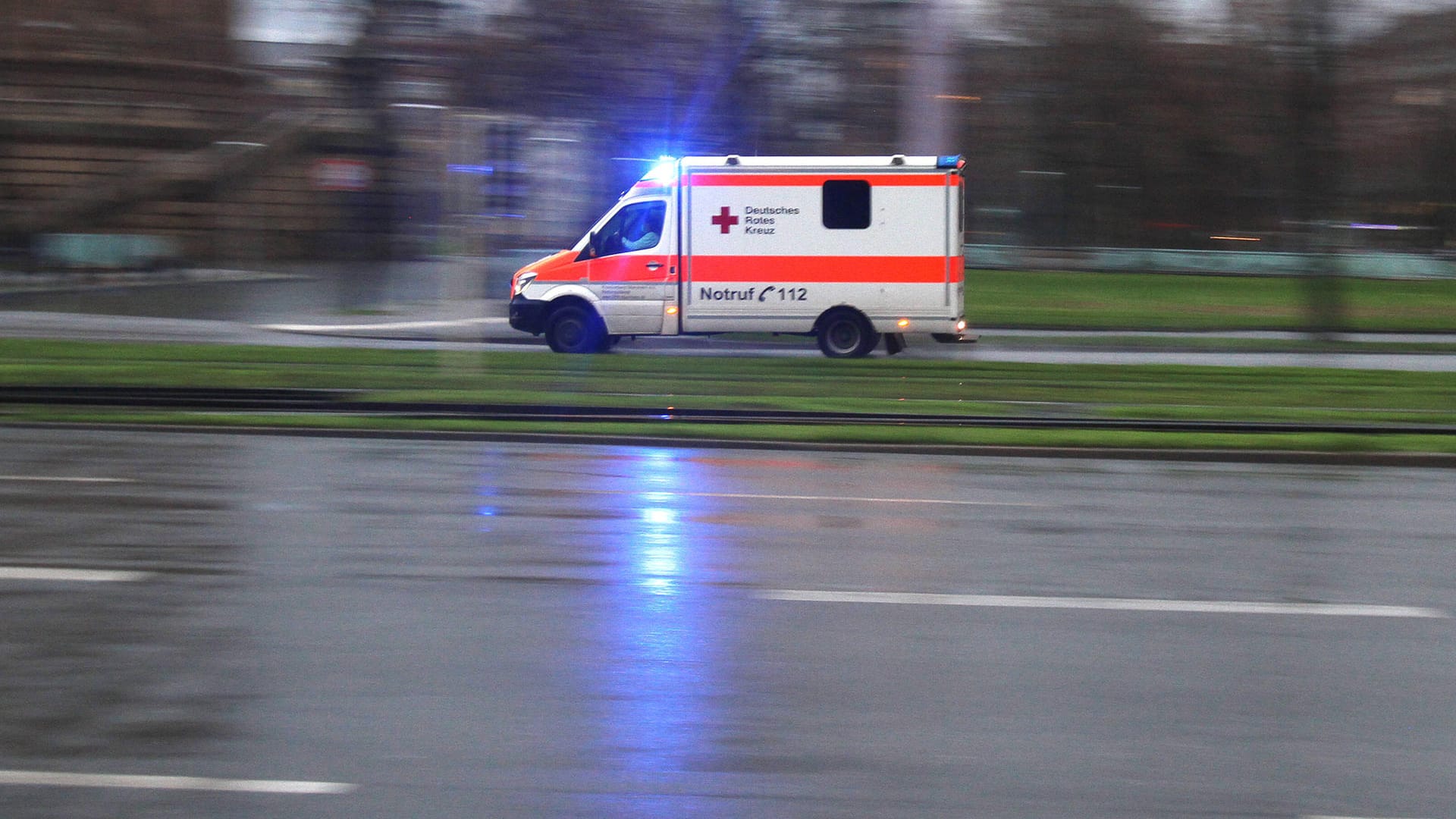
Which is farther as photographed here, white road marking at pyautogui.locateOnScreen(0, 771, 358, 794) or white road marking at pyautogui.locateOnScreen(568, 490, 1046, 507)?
white road marking at pyautogui.locateOnScreen(568, 490, 1046, 507)

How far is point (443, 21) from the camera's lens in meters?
36.7

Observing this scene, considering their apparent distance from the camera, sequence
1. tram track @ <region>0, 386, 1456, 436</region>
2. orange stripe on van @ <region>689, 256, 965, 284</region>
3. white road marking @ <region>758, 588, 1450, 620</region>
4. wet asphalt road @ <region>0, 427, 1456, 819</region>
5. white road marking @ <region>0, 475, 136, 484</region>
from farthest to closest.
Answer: orange stripe on van @ <region>689, 256, 965, 284</region>
tram track @ <region>0, 386, 1456, 436</region>
white road marking @ <region>0, 475, 136, 484</region>
white road marking @ <region>758, 588, 1450, 620</region>
wet asphalt road @ <region>0, 427, 1456, 819</region>

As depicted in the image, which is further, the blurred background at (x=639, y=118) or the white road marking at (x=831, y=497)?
the blurred background at (x=639, y=118)

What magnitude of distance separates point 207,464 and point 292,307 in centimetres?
1900

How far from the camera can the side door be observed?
2117cm

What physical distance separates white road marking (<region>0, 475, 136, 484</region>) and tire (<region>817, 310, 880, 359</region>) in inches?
483

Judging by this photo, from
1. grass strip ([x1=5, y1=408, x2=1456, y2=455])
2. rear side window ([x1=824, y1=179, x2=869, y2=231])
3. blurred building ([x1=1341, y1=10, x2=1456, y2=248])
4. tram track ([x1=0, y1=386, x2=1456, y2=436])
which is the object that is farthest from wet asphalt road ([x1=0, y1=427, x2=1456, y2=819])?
blurred building ([x1=1341, y1=10, x2=1456, y2=248])

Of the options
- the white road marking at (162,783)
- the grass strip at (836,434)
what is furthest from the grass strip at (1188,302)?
the white road marking at (162,783)

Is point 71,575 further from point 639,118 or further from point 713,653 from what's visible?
point 639,118

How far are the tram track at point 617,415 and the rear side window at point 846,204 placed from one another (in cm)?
654

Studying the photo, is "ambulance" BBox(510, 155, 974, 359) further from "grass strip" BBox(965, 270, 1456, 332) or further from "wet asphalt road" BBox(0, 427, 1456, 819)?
"wet asphalt road" BBox(0, 427, 1456, 819)

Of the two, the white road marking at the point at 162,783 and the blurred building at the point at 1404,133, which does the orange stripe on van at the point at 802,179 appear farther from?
the white road marking at the point at 162,783

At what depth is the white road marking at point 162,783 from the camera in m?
4.51

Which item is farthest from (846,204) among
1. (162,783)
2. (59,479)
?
(162,783)
